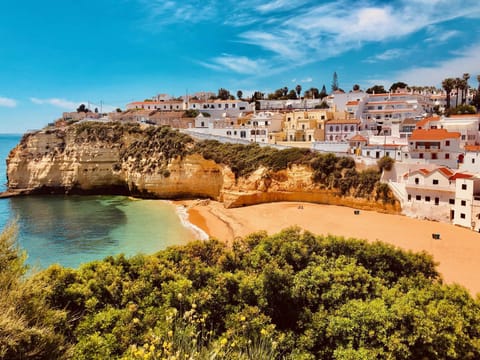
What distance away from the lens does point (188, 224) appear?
31.1m

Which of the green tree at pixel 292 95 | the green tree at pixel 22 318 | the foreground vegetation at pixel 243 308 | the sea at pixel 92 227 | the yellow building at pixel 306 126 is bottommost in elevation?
the sea at pixel 92 227

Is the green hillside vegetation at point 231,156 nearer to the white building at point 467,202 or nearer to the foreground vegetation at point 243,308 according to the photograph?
the white building at point 467,202

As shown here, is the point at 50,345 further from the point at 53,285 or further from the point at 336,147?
the point at 336,147

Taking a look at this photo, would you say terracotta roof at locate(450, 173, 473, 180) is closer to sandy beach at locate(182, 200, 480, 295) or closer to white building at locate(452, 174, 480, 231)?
white building at locate(452, 174, 480, 231)

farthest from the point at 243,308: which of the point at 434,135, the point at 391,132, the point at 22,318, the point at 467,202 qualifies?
the point at 391,132

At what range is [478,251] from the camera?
20.6m

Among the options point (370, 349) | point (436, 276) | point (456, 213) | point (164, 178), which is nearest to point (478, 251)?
point (456, 213)

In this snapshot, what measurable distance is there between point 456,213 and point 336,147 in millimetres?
16240

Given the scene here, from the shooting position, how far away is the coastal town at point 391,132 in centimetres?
2742

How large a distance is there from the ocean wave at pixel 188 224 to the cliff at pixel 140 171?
485 cm

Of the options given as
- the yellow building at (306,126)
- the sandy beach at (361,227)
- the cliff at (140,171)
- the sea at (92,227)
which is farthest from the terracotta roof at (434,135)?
the sea at (92,227)

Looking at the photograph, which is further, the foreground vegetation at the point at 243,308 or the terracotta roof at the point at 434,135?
the terracotta roof at the point at 434,135

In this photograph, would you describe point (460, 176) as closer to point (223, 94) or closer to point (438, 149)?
point (438, 149)

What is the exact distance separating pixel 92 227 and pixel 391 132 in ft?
130
